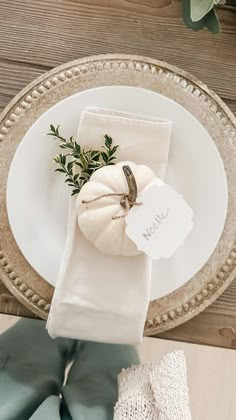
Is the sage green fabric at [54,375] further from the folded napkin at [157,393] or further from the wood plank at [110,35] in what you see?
the wood plank at [110,35]

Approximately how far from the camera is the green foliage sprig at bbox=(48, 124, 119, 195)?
0.69 metres

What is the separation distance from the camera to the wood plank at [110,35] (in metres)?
0.78

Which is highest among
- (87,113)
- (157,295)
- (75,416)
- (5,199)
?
(87,113)

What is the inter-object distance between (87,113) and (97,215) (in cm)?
13

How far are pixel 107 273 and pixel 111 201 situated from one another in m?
0.10

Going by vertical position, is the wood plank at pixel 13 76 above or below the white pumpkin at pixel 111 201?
above

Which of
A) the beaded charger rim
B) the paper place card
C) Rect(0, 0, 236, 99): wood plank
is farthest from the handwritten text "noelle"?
Rect(0, 0, 236, 99): wood plank

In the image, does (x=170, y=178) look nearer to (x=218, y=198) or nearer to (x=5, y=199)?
(x=218, y=198)

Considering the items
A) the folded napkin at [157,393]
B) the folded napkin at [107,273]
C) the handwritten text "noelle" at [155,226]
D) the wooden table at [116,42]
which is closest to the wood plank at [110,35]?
the wooden table at [116,42]

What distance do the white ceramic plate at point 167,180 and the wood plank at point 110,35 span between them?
0.29ft

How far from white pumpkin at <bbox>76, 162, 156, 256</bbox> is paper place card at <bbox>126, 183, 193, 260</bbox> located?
0.05 feet

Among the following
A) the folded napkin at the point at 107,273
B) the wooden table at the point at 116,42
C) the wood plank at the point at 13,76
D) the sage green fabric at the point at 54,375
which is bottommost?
the sage green fabric at the point at 54,375

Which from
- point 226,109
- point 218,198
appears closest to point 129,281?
point 218,198

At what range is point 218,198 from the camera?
74 centimetres
